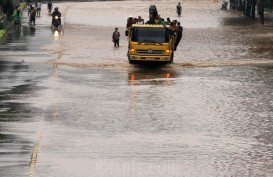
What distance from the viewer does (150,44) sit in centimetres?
4616

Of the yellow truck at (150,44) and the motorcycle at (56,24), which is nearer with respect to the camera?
the yellow truck at (150,44)

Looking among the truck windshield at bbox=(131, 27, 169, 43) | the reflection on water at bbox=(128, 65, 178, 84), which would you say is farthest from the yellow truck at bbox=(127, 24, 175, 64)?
the reflection on water at bbox=(128, 65, 178, 84)

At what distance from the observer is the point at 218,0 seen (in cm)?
13750

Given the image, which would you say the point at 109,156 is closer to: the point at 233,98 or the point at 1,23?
the point at 233,98

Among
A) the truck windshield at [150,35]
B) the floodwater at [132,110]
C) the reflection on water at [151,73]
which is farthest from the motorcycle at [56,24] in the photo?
the reflection on water at [151,73]

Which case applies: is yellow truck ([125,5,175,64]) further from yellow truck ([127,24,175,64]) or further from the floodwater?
the floodwater

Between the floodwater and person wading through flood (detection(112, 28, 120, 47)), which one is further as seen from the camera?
person wading through flood (detection(112, 28, 120, 47))

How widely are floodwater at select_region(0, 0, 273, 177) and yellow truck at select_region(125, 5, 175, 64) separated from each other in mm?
747

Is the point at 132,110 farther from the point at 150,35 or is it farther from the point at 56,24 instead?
the point at 56,24

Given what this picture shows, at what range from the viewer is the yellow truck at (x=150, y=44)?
46.2 m

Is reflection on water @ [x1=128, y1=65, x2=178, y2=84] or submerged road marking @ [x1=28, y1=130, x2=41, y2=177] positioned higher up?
submerged road marking @ [x1=28, y1=130, x2=41, y2=177]

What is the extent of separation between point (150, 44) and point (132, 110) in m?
14.1

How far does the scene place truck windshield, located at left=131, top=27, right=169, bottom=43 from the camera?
46.6 meters

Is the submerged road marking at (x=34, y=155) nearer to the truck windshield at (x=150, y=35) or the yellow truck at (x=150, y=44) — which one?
the yellow truck at (x=150, y=44)
